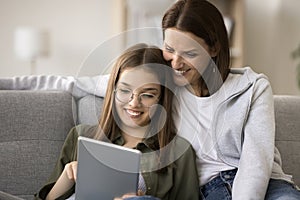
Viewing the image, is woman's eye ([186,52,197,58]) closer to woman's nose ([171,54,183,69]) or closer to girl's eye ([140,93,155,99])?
woman's nose ([171,54,183,69])

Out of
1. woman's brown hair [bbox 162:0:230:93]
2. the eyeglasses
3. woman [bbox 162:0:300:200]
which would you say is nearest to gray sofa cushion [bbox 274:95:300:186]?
woman [bbox 162:0:300:200]

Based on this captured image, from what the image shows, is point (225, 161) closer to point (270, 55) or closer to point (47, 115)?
point (47, 115)

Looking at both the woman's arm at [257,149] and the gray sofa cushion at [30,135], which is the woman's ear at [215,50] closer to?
the woman's arm at [257,149]

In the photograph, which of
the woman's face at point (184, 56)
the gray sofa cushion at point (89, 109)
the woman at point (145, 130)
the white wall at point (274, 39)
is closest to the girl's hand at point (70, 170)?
the woman at point (145, 130)

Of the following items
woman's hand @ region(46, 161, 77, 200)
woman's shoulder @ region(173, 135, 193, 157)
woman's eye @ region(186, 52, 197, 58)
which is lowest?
woman's hand @ region(46, 161, 77, 200)

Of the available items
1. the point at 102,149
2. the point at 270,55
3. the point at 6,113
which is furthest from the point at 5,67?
the point at 102,149

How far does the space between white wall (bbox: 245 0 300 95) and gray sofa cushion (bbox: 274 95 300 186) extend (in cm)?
211

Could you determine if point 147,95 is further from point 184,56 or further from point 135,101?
point 184,56

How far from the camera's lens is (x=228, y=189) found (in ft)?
4.81

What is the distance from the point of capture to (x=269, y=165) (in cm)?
141

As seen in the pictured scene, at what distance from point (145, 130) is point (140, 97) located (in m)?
0.13

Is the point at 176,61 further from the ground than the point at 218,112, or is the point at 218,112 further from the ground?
the point at 176,61

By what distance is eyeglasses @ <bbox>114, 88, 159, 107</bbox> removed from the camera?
51.3 inches

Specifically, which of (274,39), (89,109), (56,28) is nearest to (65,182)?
(89,109)
